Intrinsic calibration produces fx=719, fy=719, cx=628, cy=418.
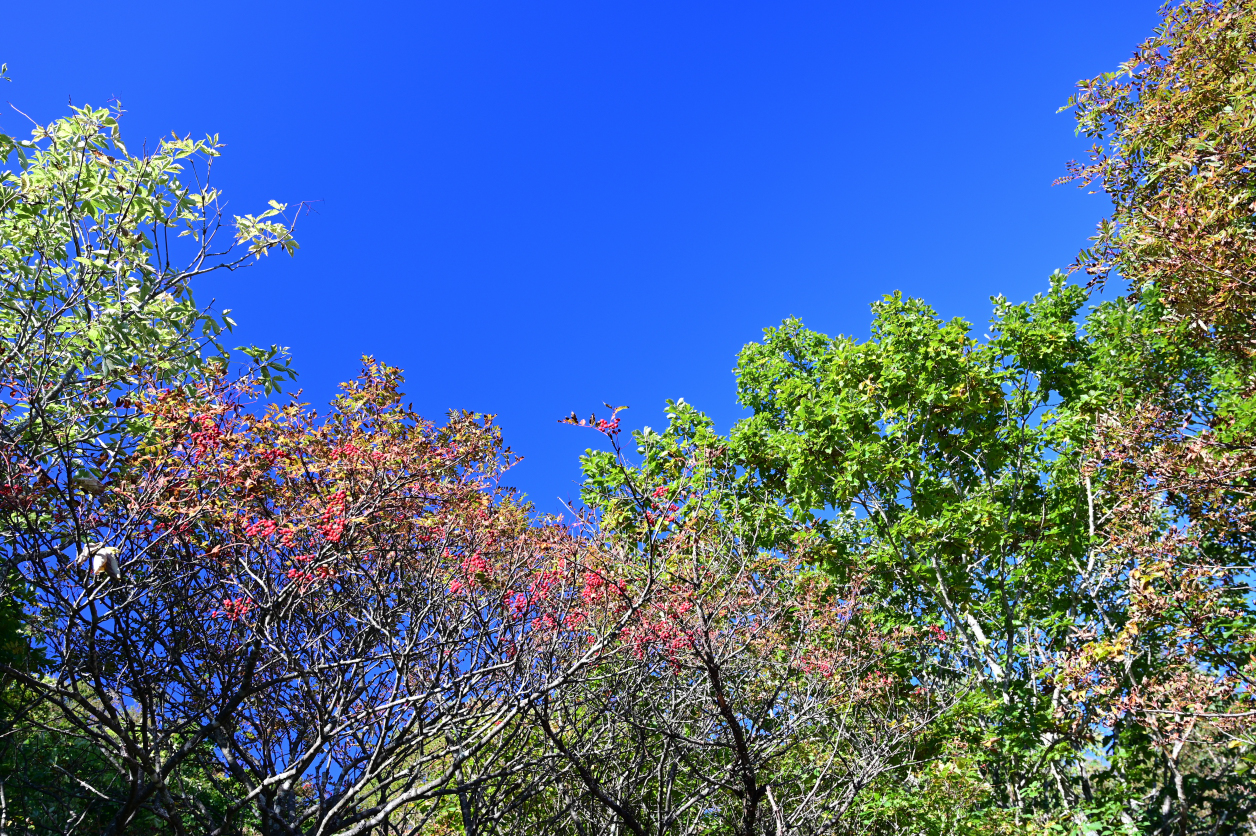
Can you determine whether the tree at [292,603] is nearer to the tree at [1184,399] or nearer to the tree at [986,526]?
the tree at [986,526]

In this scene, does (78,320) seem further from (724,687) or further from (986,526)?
(986,526)

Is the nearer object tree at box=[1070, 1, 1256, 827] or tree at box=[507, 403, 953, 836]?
tree at box=[1070, 1, 1256, 827]

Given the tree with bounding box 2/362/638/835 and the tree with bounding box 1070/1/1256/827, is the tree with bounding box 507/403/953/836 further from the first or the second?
the tree with bounding box 1070/1/1256/827

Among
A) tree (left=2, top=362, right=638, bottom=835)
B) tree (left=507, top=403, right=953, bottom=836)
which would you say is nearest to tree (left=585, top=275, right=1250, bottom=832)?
tree (left=507, top=403, right=953, bottom=836)

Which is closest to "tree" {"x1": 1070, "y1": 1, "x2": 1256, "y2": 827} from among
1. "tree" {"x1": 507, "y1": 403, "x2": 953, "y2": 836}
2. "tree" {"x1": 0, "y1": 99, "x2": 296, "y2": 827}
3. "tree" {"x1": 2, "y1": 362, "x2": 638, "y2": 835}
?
"tree" {"x1": 507, "y1": 403, "x2": 953, "y2": 836}

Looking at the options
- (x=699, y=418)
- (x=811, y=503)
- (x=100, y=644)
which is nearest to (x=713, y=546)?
(x=811, y=503)

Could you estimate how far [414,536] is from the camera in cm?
671

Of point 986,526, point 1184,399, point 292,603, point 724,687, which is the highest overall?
point 1184,399

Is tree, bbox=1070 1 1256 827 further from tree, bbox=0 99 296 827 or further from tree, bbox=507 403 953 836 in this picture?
tree, bbox=0 99 296 827

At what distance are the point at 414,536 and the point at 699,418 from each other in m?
5.79

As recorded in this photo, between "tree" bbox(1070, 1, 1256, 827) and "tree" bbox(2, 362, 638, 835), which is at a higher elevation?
"tree" bbox(1070, 1, 1256, 827)

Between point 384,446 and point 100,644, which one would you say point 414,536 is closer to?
point 384,446

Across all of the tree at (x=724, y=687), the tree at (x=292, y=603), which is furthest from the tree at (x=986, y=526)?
the tree at (x=292, y=603)

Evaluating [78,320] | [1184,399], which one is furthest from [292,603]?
[1184,399]
